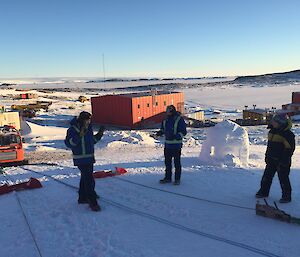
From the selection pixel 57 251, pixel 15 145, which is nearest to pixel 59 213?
pixel 57 251

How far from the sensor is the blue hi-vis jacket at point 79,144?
5.68 metres

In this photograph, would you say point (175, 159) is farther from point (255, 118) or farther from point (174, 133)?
point (255, 118)

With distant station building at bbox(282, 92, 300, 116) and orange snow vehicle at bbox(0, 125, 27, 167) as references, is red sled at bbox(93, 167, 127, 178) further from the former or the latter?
distant station building at bbox(282, 92, 300, 116)

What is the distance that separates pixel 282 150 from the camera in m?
5.83

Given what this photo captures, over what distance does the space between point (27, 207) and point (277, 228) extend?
387cm

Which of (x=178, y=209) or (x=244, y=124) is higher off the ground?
(x=178, y=209)

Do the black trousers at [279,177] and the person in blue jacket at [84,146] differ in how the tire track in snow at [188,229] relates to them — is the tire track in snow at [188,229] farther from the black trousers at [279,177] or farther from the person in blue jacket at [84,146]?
the black trousers at [279,177]

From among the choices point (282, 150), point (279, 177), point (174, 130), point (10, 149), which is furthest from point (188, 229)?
point (10, 149)

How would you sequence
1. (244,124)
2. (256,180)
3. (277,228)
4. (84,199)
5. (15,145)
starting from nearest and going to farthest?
(277,228) → (84,199) → (256,180) → (15,145) → (244,124)

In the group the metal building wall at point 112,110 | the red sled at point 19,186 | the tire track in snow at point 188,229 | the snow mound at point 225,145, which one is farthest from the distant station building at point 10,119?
the tire track in snow at point 188,229

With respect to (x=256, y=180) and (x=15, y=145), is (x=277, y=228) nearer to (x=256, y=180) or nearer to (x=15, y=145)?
(x=256, y=180)

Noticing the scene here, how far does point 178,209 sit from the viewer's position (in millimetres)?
5781

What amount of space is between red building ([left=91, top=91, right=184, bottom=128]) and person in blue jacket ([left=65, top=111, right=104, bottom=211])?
1084 inches

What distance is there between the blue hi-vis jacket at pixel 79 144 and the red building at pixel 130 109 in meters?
27.6
